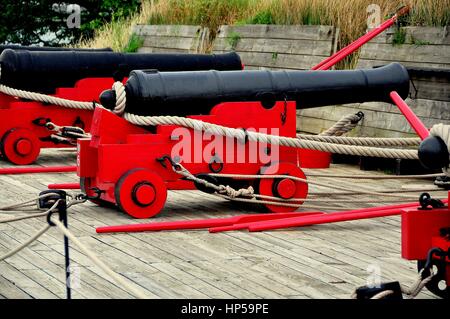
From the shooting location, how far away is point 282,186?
20.6 feet

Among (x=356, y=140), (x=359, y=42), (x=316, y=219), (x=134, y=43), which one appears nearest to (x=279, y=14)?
(x=359, y=42)

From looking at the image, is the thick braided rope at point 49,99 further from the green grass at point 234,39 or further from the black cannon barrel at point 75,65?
the green grass at point 234,39

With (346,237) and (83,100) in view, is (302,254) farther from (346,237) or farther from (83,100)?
(83,100)

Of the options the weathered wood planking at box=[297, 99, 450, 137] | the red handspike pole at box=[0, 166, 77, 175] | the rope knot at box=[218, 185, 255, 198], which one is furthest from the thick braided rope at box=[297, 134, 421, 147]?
the red handspike pole at box=[0, 166, 77, 175]

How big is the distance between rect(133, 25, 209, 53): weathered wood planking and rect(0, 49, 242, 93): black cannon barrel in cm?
295

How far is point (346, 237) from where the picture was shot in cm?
553

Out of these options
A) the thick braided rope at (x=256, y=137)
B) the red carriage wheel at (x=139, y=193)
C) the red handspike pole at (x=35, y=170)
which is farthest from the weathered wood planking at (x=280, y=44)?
the red carriage wheel at (x=139, y=193)

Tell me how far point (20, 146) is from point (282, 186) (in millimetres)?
2919

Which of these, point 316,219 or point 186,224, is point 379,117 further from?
point 186,224

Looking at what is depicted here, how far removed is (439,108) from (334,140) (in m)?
1.31

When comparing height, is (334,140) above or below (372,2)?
below

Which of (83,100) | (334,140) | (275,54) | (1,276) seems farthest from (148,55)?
(1,276)

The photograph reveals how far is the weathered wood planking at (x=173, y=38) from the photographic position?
12.2 metres

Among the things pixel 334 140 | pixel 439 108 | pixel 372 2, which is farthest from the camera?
pixel 372 2
